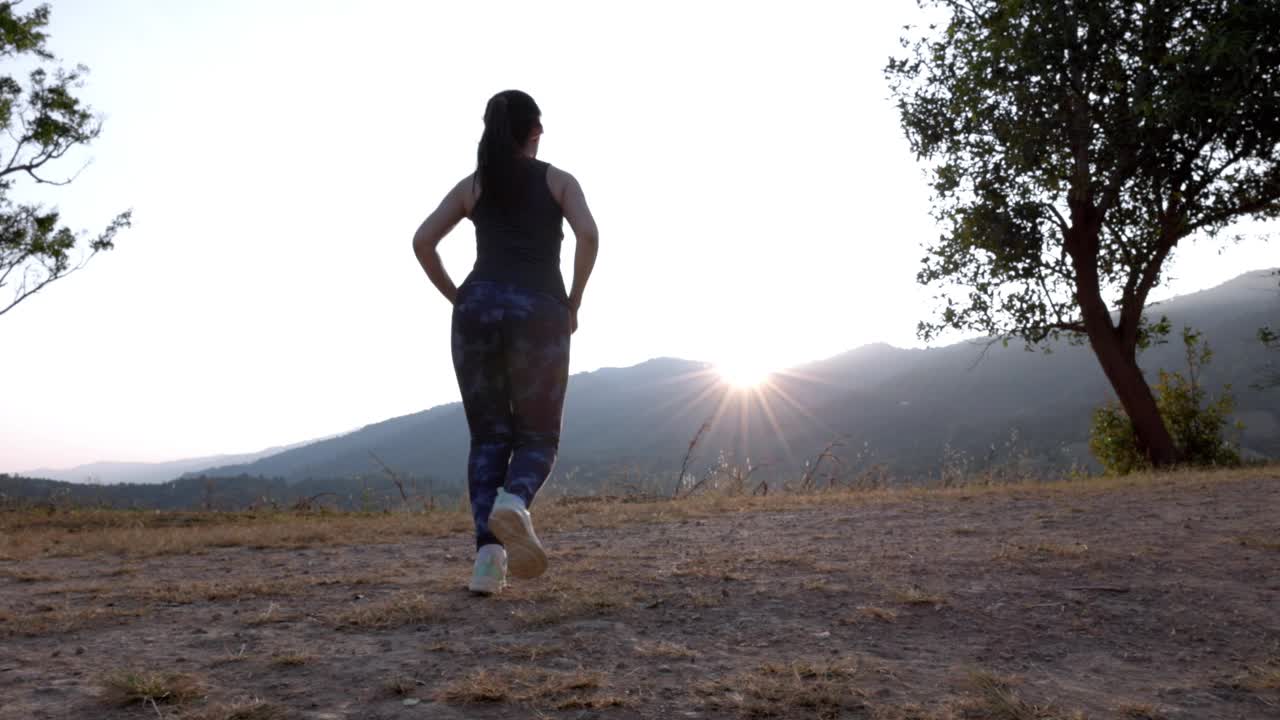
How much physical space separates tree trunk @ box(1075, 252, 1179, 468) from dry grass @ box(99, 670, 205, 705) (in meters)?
14.9

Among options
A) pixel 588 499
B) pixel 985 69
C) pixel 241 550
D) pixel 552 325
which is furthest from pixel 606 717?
pixel 985 69

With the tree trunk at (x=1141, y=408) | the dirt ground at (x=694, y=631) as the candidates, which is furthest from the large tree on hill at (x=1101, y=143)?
the dirt ground at (x=694, y=631)

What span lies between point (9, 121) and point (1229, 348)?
134 m

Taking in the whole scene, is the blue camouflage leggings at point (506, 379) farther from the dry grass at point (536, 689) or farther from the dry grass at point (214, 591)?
the dry grass at point (536, 689)

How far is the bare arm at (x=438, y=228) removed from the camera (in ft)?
14.0

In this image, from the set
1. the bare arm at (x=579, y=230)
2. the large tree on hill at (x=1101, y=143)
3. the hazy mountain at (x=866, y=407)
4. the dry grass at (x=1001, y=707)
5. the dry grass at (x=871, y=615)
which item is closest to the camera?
the dry grass at (x=1001, y=707)

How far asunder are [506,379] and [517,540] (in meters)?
0.81

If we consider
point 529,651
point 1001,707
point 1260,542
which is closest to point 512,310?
point 529,651

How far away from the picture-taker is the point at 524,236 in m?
4.12

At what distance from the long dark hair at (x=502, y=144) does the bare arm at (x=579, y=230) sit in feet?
0.89

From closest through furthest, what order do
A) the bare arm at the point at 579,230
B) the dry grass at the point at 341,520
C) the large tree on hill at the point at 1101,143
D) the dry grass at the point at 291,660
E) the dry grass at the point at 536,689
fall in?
the dry grass at the point at 536,689 < the dry grass at the point at 291,660 < the bare arm at the point at 579,230 < the dry grass at the point at 341,520 < the large tree on hill at the point at 1101,143

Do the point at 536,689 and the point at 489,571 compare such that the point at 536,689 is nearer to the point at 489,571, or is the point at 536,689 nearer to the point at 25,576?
the point at 489,571

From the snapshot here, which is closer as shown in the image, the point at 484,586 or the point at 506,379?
the point at 484,586

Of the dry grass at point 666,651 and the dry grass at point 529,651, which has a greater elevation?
the dry grass at point 529,651
